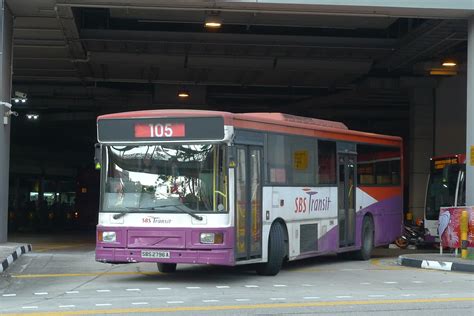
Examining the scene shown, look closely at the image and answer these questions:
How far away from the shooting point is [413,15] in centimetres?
1703

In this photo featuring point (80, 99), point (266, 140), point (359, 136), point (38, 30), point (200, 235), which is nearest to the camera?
point (200, 235)

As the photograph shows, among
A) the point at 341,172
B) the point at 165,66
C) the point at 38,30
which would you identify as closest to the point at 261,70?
the point at 165,66

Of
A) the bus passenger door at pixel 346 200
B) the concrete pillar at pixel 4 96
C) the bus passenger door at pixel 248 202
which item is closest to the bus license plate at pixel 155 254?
the bus passenger door at pixel 248 202

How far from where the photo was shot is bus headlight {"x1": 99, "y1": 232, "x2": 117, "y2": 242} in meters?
11.3

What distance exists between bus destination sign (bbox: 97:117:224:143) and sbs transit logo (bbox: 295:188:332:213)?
3056mm

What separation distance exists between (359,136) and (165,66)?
1092 centimetres

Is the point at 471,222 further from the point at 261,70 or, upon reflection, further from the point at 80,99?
the point at 80,99

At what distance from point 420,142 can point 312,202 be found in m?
16.7

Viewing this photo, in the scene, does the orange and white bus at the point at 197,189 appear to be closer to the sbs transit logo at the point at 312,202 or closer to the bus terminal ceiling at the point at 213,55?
the sbs transit logo at the point at 312,202

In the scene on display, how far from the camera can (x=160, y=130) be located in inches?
450

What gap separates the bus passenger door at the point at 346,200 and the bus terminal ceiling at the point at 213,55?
14.1 ft

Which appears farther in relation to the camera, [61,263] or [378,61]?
[378,61]

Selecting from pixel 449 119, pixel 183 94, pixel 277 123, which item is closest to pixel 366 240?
pixel 277 123

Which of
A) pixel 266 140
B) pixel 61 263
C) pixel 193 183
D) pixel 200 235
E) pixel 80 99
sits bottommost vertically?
pixel 61 263
